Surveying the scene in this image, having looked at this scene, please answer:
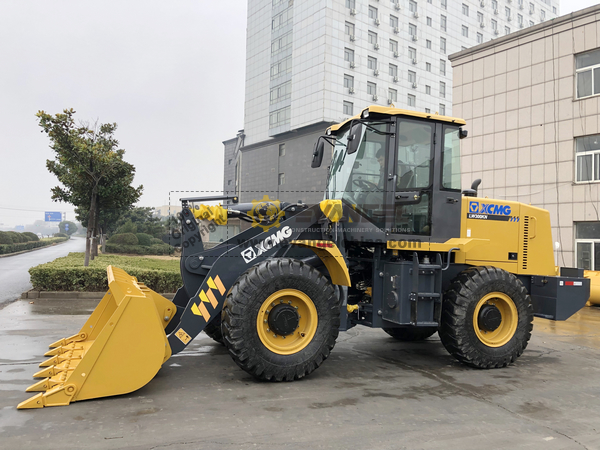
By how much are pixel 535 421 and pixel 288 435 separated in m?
2.32

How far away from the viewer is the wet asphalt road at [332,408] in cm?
364

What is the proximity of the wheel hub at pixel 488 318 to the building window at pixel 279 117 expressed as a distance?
3359 cm

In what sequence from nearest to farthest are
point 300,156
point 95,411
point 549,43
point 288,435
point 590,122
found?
point 288,435 → point 95,411 → point 590,122 → point 549,43 → point 300,156

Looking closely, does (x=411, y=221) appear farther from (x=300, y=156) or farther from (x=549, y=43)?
(x=300, y=156)

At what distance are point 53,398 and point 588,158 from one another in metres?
18.2

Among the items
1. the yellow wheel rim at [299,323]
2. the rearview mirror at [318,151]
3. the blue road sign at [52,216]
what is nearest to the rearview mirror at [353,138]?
the rearview mirror at [318,151]

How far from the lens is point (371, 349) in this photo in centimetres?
715

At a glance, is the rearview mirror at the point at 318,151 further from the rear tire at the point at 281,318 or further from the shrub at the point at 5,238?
the shrub at the point at 5,238

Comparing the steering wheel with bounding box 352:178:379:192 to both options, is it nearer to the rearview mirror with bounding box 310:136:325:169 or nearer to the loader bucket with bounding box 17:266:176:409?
the rearview mirror with bounding box 310:136:325:169

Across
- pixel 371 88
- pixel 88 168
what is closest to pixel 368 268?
pixel 88 168

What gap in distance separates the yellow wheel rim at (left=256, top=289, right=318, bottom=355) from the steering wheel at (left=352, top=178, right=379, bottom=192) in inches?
67.8

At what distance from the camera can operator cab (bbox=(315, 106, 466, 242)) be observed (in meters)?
5.96

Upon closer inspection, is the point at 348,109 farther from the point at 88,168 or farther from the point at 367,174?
the point at 367,174

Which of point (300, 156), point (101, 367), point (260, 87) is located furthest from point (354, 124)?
point (260, 87)
